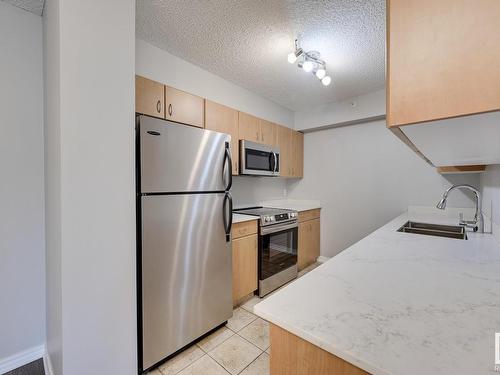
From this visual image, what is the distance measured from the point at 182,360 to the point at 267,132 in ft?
8.44

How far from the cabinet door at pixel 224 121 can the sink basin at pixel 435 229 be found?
69.2 inches

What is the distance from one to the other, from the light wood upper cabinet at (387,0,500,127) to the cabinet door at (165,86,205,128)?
5.86 ft

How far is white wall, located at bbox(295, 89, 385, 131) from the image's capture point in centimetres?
289

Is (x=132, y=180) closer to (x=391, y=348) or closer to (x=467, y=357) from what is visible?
(x=391, y=348)

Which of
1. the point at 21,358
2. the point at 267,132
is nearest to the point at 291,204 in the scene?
the point at 267,132

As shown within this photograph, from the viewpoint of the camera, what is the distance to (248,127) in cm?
276

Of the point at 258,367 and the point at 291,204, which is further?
the point at 291,204

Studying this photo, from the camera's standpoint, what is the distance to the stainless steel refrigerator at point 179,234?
146cm

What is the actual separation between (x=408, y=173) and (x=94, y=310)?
11.3ft

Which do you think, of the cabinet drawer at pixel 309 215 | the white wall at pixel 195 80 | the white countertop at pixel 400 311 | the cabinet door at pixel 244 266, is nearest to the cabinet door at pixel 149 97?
the white wall at pixel 195 80

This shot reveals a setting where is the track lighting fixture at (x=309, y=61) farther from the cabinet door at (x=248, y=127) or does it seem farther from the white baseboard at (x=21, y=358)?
the white baseboard at (x=21, y=358)

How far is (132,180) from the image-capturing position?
1286 millimetres

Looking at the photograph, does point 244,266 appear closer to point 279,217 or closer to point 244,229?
point 244,229

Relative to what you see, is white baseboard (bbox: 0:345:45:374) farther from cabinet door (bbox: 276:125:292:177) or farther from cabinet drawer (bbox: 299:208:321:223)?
cabinet door (bbox: 276:125:292:177)
